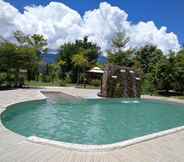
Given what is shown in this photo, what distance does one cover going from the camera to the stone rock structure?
17500mm

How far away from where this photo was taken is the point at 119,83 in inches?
709

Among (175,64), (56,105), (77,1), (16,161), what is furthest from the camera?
(175,64)

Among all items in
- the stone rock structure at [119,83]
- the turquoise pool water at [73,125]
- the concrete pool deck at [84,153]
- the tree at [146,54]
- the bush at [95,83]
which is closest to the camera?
the concrete pool deck at [84,153]

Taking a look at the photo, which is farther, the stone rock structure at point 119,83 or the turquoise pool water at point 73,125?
the stone rock structure at point 119,83

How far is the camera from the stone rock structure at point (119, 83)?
1750 cm

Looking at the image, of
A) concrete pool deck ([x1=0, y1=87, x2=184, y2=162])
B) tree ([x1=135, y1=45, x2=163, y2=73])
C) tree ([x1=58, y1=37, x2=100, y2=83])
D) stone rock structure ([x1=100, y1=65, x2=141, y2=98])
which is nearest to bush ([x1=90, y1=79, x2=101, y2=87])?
tree ([x1=58, y1=37, x2=100, y2=83])

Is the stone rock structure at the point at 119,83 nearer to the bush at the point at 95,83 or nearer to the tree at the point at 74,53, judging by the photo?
the bush at the point at 95,83

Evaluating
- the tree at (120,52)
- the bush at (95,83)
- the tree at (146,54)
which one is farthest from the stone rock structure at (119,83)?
the tree at (146,54)

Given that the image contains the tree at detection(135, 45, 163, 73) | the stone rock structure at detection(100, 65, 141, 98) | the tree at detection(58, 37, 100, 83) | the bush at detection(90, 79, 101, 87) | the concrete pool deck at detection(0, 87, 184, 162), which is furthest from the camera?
the tree at detection(58, 37, 100, 83)

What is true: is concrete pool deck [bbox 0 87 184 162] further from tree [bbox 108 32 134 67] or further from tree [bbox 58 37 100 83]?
A: tree [bbox 58 37 100 83]

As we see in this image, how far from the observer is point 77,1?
14.9m

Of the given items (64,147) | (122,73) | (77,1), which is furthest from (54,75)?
(64,147)

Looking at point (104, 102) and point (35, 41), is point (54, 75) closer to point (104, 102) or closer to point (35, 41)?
point (35, 41)

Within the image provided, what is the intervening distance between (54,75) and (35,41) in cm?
645
